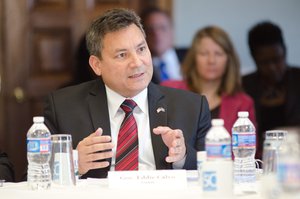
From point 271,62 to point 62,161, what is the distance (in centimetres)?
338

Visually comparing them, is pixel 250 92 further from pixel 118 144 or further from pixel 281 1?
pixel 118 144

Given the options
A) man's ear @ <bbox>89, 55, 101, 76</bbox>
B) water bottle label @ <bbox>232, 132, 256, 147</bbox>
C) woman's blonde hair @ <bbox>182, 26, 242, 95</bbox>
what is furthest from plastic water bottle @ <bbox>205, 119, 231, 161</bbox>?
woman's blonde hair @ <bbox>182, 26, 242, 95</bbox>

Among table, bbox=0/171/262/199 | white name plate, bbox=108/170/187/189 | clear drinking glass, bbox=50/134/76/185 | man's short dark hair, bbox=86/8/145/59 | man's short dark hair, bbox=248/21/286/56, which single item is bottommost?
table, bbox=0/171/262/199

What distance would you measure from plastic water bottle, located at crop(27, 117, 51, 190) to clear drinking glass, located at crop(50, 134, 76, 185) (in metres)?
0.03

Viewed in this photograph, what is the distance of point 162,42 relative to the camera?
716cm

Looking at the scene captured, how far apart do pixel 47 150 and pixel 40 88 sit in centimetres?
330

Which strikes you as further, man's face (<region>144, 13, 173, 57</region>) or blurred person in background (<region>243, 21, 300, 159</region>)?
man's face (<region>144, 13, 173, 57</region>)

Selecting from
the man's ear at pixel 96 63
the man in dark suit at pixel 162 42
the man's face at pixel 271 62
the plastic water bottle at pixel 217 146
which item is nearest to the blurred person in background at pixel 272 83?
the man's face at pixel 271 62

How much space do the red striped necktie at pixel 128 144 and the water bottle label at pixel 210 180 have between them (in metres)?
1.00

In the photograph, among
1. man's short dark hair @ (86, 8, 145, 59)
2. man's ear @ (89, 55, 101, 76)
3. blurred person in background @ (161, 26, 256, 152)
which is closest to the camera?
man's short dark hair @ (86, 8, 145, 59)

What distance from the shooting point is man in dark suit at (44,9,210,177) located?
4.08m

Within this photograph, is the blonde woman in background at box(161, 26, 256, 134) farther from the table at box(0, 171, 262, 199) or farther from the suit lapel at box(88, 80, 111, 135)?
the table at box(0, 171, 262, 199)

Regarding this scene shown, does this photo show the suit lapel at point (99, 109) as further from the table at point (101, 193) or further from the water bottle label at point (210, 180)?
the water bottle label at point (210, 180)

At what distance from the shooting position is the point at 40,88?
6.71 m
